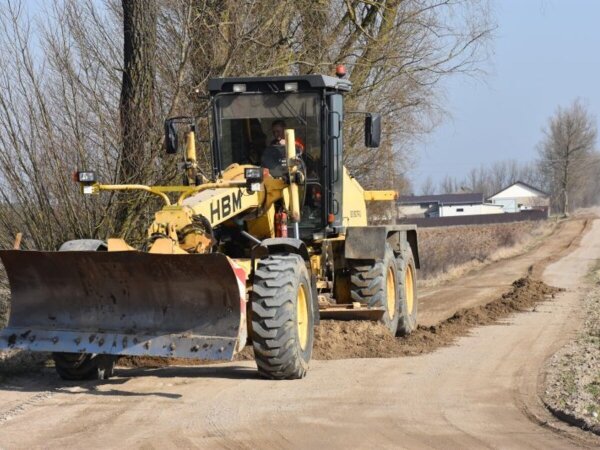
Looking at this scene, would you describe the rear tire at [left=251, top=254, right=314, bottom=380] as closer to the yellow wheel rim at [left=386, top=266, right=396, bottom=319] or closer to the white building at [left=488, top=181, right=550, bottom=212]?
the yellow wheel rim at [left=386, top=266, right=396, bottom=319]

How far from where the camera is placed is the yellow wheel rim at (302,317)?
8578 mm

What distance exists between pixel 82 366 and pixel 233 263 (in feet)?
5.95

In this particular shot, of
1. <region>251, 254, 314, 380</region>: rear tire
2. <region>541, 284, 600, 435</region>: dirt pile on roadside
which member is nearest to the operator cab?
<region>251, 254, 314, 380</region>: rear tire

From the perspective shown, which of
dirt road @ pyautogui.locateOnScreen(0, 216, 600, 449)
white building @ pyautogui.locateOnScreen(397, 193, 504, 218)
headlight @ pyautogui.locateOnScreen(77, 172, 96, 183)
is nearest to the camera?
dirt road @ pyautogui.locateOnScreen(0, 216, 600, 449)

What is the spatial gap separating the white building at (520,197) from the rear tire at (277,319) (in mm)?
103077

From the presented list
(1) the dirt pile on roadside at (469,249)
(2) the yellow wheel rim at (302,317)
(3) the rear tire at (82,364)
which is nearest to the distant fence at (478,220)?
(1) the dirt pile on roadside at (469,249)

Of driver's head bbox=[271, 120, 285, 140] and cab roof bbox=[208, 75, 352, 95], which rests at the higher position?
cab roof bbox=[208, 75, 352, 95]

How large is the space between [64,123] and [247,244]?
3.24m

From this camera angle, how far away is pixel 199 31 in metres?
13.6

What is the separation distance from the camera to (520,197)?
118688 mm

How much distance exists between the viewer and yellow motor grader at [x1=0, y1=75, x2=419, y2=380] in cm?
798

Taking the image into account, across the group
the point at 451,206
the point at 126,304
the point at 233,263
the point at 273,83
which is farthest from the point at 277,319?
the point at 451,206

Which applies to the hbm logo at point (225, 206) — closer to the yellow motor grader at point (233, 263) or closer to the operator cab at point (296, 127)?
the yellow motor grader at point (233, 263)

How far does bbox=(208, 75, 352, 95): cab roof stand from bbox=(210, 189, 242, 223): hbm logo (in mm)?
1481
